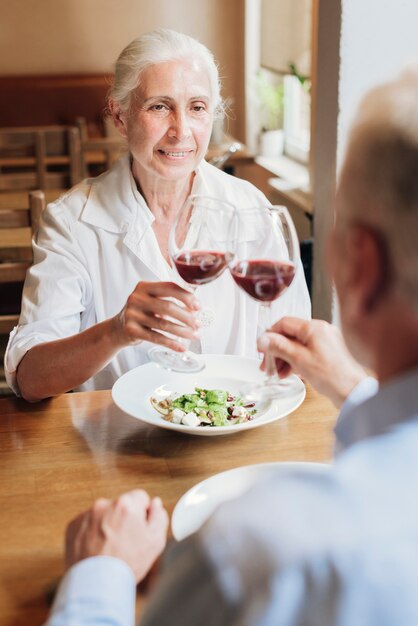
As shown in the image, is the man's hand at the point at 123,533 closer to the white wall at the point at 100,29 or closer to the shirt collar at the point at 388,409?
the shirt collar at the point at 388,409

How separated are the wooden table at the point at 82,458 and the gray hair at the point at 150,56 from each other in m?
0.75

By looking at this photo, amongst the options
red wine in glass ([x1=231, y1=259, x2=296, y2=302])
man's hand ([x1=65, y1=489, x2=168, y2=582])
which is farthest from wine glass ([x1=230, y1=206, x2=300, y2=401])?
man's hand ([x1=65, y1=489, x2=168, y2=582])

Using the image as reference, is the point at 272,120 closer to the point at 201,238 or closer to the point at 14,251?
the point at 14,251

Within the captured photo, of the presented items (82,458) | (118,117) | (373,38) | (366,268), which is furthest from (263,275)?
(373,38)

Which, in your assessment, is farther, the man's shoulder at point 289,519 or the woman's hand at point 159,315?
the woman's hand at point 159,315

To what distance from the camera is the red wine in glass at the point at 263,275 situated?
49.5 inches

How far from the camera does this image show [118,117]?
1.99 m

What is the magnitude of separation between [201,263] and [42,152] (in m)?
2.74

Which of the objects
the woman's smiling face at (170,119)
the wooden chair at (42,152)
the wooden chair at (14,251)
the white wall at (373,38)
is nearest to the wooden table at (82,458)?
Result: the woman's smiling face at (170,119)

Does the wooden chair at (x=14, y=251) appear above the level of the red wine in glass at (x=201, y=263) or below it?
below

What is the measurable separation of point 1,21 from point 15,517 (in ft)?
18.7

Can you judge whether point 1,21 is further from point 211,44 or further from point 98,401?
point 98,401

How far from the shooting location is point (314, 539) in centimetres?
58

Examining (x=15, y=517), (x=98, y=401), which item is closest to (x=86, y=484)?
(x=15, y=517)
